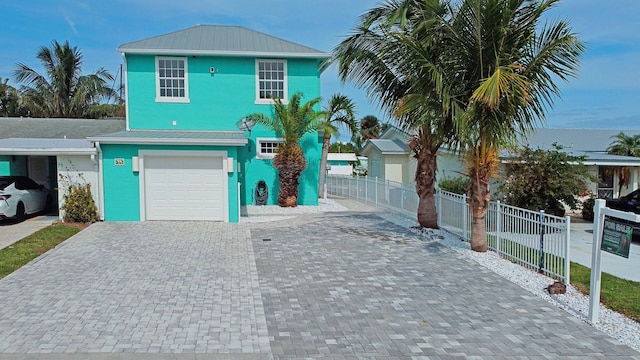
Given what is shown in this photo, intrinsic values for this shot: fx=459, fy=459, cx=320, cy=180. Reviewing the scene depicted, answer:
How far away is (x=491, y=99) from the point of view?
28.1 ft

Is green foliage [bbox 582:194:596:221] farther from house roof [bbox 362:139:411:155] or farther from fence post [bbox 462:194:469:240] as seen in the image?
house roof [bbox 362:139:411:155]

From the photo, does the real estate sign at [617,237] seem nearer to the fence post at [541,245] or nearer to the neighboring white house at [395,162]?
the fence post at [541,245]

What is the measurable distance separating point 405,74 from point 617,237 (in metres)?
6.51

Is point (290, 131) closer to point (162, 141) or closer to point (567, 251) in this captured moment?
point (162, 141)

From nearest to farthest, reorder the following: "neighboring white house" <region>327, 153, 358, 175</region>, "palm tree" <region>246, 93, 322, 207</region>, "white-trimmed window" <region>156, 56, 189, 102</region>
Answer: "white-trimmed window" <region>156, 56, 189, 102</region>
"palm tree" <region>246, 93, 322, 207</region>
"neighboring white house" <region>327, 153, 358, 175</region>

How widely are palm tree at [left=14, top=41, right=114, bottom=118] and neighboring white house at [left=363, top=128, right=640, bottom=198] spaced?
21960mm

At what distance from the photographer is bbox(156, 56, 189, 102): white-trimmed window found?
18.0m

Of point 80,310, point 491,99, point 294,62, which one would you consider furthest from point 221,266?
point 294,62

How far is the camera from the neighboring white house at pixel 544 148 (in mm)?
21844

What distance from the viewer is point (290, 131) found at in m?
18.2

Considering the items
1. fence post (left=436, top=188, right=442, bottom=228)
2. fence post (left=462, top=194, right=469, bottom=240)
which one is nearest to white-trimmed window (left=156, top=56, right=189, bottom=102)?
fence post (left=436, top=188, right=442, bottom=228)

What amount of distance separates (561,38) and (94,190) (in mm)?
13843

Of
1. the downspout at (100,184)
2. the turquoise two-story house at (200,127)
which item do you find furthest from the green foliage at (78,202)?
the turquoise two-story house at (200,127)

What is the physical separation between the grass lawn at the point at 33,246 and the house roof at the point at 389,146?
17.2m
